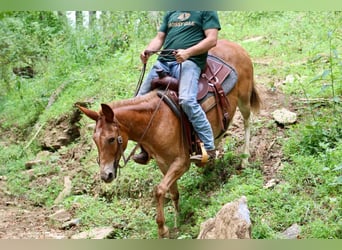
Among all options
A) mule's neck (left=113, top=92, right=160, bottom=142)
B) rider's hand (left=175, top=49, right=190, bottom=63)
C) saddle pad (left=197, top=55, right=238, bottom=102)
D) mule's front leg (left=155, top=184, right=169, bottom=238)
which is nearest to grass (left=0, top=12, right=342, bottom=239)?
mule's front leg (left=155, top=184, right=169, bottom=238)

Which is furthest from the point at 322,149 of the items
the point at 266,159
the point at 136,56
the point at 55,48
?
the point at 55,48

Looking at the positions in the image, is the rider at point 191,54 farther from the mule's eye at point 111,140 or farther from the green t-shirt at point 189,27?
the mule's eye at point 111,140

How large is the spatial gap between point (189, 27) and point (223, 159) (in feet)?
5.55

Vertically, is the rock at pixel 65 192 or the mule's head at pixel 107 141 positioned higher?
the mule's head at pixel 107 141

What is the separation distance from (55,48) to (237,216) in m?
7.62

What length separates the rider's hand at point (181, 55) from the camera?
4113 millimetres

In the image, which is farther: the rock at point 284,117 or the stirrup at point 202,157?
the rock at point 284,117

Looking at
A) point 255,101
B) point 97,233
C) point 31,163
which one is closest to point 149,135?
point 97,233

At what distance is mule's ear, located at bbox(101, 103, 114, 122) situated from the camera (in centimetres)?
382

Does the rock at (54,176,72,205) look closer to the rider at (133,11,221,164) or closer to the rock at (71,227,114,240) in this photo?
the rock at (71,227,114,240)

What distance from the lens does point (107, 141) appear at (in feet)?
12.6

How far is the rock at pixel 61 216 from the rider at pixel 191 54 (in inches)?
47.7

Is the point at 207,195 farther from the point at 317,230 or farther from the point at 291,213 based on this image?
the point at 317,230

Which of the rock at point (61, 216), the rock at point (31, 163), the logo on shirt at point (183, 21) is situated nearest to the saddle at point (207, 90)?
the logo on shirt at point (183, 21)
